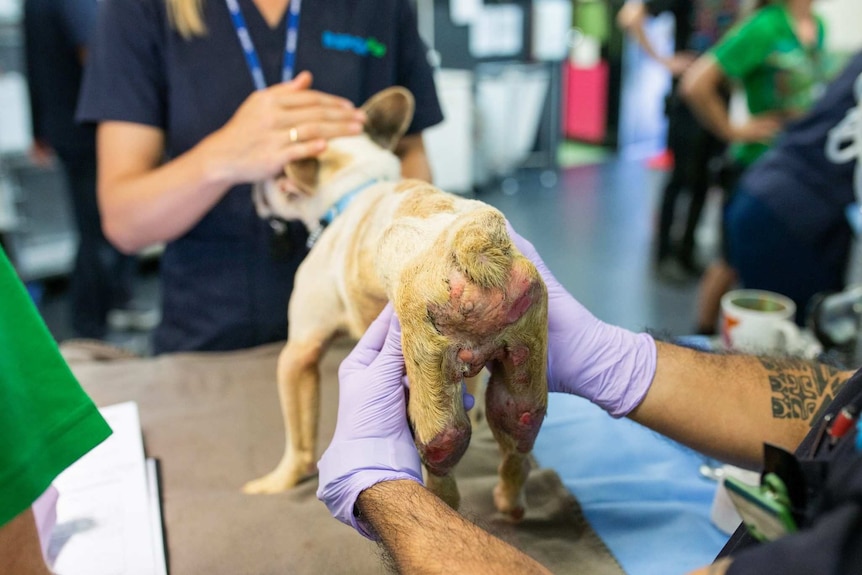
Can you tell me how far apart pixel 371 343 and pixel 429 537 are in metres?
0.21

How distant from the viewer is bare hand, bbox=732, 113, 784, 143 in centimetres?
224

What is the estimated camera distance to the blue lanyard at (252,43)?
1056mm

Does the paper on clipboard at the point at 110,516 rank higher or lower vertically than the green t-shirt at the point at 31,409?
lower

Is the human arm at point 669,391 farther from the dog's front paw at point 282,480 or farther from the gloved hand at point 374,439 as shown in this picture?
the dog's front paw at point 282,480

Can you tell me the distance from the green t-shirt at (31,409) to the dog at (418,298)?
0.28 metres

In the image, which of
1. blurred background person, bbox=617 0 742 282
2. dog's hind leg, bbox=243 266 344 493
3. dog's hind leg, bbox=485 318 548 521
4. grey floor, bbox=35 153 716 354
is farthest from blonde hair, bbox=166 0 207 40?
blurred background person, bbox=617 0 742 282

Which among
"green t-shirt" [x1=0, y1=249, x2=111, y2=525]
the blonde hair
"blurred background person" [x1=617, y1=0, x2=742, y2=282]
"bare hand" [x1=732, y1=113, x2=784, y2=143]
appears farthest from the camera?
"blurred background person" [x1=617, y1=0, x2=742, y2=282]

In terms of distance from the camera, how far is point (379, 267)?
2.13ft

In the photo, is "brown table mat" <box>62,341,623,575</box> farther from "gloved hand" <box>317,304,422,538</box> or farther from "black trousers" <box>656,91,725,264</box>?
"black trousers" <box>656,91,725,264</box>


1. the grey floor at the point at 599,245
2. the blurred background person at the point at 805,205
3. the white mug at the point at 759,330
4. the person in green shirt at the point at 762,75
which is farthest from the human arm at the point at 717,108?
the white mug at the point at 759,330

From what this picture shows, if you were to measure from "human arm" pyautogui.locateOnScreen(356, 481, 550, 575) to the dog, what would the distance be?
0.16 ft

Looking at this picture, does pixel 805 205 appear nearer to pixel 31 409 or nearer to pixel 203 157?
pixel 203 157

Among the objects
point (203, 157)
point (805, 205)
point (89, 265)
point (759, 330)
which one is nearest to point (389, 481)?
point (203, 157)

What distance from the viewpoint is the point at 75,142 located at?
2574mm
